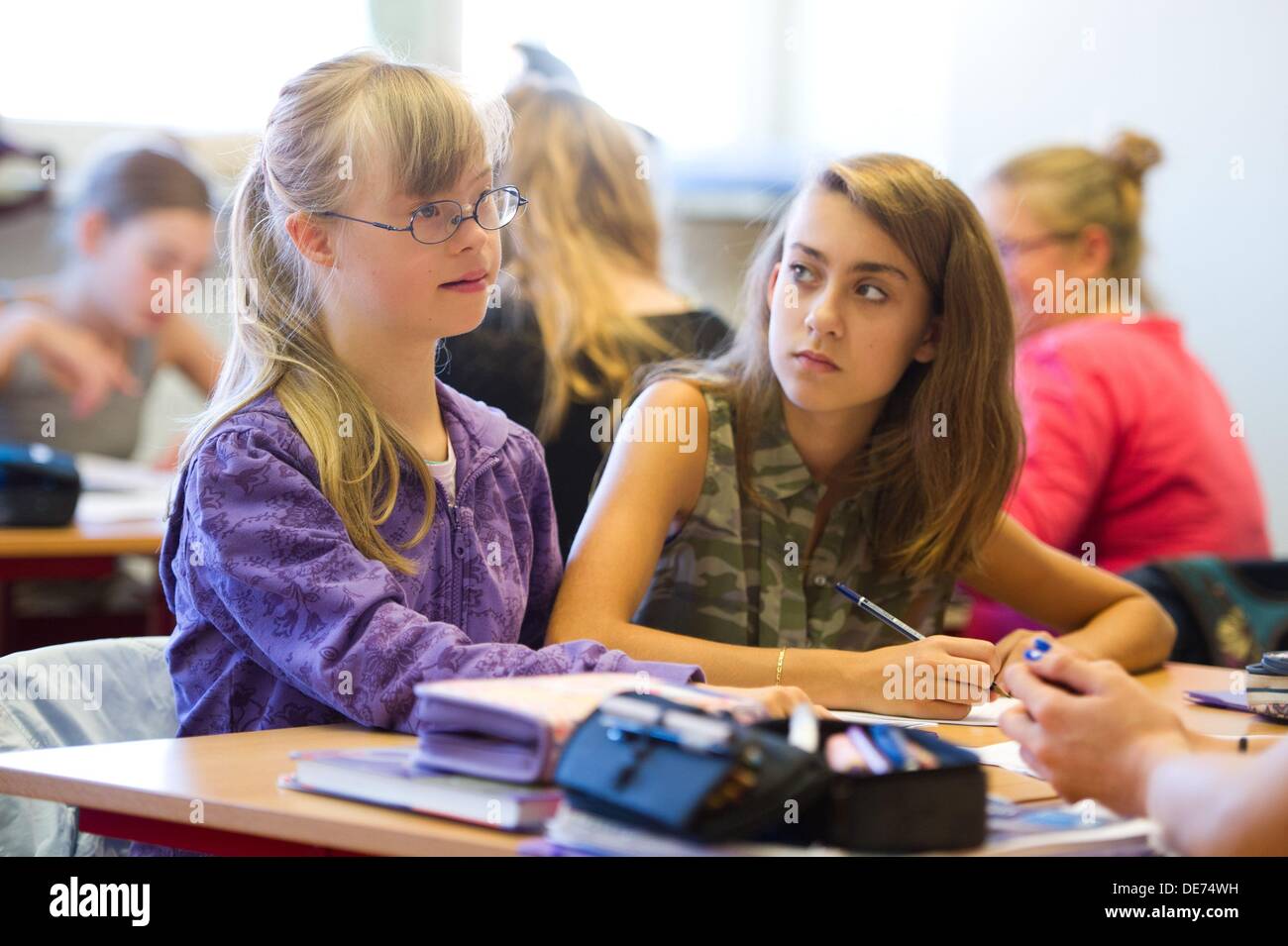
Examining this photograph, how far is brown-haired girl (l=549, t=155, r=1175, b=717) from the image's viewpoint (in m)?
1.87

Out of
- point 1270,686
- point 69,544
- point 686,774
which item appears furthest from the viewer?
point 69,544

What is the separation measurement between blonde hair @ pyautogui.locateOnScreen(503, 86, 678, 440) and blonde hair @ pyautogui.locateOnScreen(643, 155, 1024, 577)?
66cm

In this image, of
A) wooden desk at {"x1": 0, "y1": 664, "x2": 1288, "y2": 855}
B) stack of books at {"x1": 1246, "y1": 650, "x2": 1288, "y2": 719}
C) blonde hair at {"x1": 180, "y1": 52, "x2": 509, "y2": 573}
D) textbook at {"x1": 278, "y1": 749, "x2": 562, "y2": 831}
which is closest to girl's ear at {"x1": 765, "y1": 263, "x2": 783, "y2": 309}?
blonde hair at {"x1": 180, "y1": 52, "x2": 509, "y2": 573}

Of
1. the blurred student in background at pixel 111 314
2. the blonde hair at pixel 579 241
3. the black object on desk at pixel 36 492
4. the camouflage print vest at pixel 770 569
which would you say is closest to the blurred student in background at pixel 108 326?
the blurred student in background at pixel 111 314

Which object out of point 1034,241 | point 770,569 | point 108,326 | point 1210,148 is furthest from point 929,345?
point 108,326

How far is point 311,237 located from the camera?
1588 millimetres

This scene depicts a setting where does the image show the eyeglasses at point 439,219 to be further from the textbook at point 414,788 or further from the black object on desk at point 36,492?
the black object on desk at point 36,492

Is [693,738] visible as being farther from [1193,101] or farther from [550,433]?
[1193,101]

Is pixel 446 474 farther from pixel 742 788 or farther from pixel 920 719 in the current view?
pixel 742 788

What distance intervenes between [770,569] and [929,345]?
1.18 ft

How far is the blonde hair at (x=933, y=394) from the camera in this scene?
192 cm

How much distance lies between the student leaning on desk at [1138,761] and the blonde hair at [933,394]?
27.2 inches
